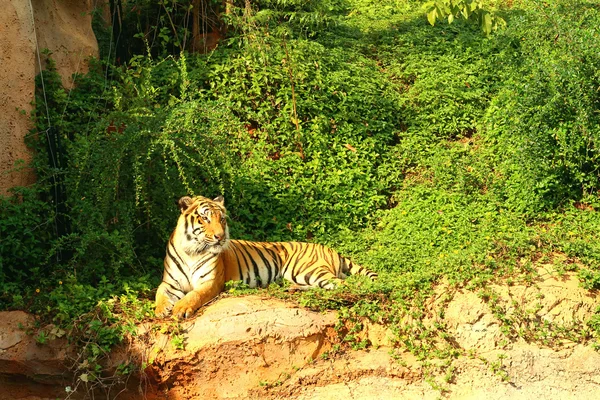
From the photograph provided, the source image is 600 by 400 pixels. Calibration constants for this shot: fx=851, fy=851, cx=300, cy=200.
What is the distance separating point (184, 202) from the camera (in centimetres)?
799

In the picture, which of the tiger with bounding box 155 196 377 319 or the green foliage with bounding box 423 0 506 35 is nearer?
the tiger with bounding box 155 196 377 319

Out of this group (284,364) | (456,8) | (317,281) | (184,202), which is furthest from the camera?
(456,8)

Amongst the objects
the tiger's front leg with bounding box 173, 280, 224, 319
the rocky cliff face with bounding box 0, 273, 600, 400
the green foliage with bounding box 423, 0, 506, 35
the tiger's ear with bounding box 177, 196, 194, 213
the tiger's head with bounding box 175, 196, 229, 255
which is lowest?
the rocky cliff face with bounding box 0, 273, 600, 400

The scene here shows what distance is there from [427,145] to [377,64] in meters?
1.90

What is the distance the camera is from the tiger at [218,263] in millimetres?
7730

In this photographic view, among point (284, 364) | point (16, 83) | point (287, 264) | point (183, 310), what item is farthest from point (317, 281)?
point (16, 83)

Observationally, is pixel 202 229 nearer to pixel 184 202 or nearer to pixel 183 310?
pixel 184 202

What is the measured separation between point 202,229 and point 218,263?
0.35 metres

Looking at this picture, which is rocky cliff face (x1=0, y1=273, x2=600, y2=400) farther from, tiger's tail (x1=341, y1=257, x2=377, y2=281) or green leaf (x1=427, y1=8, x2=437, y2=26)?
green leaf (x1=427, y1=8, x2=437, y2=26)

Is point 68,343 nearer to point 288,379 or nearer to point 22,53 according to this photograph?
point 288,379

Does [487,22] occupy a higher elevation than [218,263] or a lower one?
higher

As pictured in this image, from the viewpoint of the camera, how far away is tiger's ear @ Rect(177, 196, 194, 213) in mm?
7991

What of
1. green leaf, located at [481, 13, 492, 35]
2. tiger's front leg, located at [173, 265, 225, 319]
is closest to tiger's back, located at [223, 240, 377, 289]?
tiger's front leg, located at [173, 265, 225, 319]

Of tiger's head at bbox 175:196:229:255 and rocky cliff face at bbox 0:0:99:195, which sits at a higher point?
rocky cliff face at bbox 0:0:99:195
